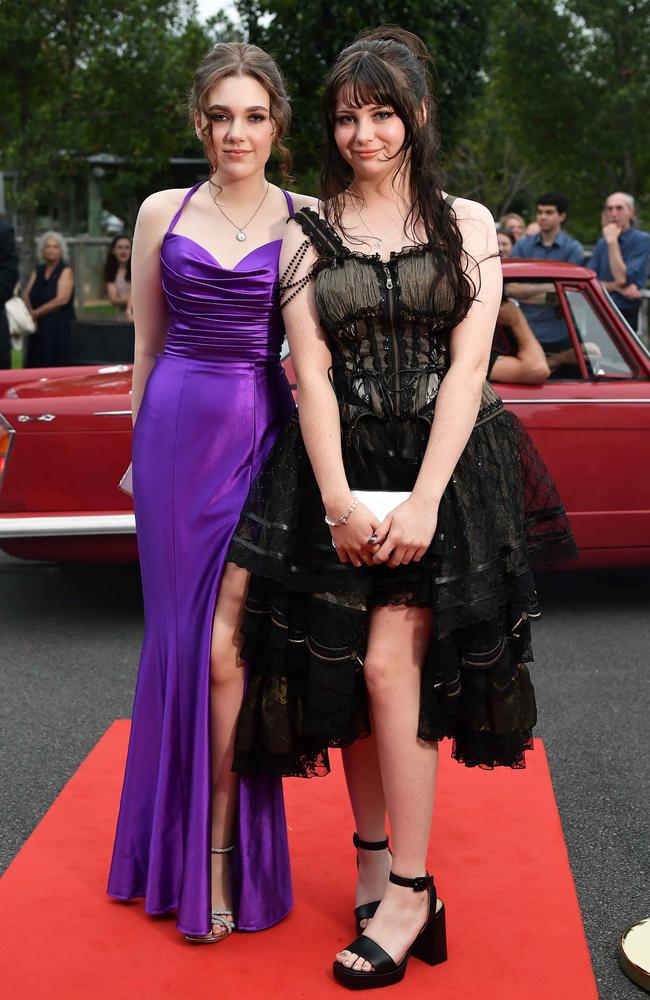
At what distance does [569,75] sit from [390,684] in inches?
1033

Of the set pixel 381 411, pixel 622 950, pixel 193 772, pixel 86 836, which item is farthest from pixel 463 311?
pixel 86 836

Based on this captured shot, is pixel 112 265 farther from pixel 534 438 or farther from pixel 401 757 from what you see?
pixel 401 757

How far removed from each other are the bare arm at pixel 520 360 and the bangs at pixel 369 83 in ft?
9.82

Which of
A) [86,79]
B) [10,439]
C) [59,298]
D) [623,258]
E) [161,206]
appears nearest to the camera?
[161,206]

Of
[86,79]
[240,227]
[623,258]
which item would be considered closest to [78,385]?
[240,227]

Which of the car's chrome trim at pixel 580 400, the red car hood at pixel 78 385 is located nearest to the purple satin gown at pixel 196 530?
the red car hood at pixel 78 385

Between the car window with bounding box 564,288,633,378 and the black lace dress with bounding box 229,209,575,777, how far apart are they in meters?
3.09

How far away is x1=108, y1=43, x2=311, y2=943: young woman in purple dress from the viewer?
2896mm

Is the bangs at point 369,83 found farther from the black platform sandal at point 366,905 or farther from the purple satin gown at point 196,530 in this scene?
the black platform sandal at point 366,905

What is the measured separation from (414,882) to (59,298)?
961 cm

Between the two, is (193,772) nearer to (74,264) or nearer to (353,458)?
(353,458)

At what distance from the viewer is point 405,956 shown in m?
2.77

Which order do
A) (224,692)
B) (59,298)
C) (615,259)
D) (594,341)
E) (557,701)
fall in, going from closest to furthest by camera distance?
(224,692) < (557,701) < (594,341) < (615,259) < (59,298)
